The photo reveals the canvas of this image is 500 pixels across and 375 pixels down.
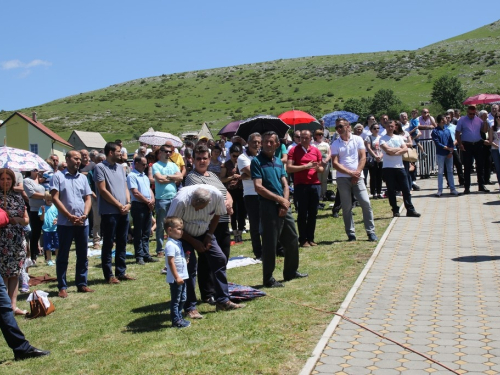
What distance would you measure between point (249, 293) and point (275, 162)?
6.39 feet

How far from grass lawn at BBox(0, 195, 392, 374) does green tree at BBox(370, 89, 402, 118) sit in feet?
274

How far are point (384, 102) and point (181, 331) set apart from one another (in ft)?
299

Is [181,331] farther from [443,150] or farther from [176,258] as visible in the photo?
[443,150]

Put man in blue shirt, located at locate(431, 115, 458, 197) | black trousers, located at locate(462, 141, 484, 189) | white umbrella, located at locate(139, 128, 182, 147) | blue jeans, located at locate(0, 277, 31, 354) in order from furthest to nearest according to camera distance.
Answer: black trousers, located at locate(462, 141, 484, 189) < man in blue shirt, located at locate(431, 115, 458, 197) < white umbrella, located at locate(139, 128, 182, 147) < blue jeans, located at locate(0, 277, 31, 354)

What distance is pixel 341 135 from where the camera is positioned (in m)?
11.9

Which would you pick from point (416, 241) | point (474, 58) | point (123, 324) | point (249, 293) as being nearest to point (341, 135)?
point (416, 241)

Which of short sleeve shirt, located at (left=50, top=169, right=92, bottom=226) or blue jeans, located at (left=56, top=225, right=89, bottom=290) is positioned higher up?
short sleeve shirt, located at (left=50, top=169, right=92, bottom=226)

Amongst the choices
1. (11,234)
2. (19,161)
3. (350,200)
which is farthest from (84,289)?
(350,200)

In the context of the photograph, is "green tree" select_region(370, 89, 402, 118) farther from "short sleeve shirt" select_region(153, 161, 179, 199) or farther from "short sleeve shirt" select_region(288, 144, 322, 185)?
"short sleeve shirt" select_region(153, 161, 179, 199)

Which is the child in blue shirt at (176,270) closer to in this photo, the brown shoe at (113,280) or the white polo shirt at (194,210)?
the white polo shirt at (194,210)

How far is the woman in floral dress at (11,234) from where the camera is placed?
8062mm

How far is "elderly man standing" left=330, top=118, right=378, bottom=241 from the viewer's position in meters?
11.8

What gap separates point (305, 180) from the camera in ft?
38.4

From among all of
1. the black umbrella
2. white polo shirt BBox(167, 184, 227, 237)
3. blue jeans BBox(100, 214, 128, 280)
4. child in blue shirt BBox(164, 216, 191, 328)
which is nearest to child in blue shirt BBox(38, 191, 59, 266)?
blue jeans BBox(100, 214, 128, 280)
